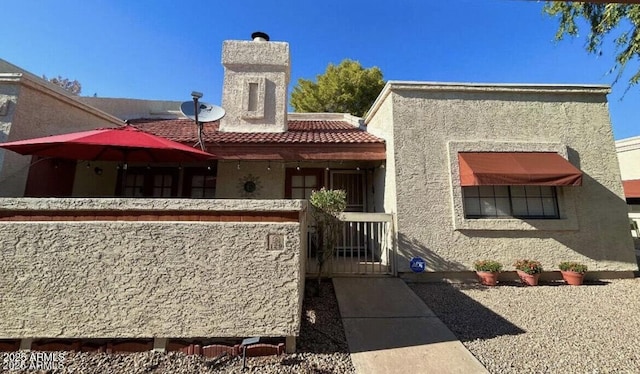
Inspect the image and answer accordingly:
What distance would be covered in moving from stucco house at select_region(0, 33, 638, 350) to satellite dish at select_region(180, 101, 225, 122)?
1.01 metres

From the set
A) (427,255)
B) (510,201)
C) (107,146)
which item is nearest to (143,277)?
(107,146)

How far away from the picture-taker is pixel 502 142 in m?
8.62

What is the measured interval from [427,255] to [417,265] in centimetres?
49

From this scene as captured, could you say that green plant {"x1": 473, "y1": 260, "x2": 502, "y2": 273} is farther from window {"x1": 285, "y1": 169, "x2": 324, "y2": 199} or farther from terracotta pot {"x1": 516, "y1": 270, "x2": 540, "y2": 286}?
window {"x1": 285, "y1": 169, "x2": 324, "y2": 199}

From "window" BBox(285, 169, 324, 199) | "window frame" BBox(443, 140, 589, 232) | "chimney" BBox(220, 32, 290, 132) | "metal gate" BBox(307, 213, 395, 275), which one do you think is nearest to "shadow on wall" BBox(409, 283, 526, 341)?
"metal gate" BBox(307, 213, 395, 275)

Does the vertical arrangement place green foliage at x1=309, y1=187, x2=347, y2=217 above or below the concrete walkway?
above

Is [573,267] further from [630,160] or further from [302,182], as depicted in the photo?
[630,160]

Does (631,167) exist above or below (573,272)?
above

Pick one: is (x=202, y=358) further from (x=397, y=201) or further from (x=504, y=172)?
(x=504, y=172)

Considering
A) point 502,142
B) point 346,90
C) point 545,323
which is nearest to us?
point 545,323

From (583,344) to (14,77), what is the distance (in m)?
14.5

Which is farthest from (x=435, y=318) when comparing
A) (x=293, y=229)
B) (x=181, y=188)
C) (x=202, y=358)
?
(x=181, y=188)

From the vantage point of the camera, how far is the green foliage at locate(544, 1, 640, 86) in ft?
27.2

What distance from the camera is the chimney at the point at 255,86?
11.4 m
